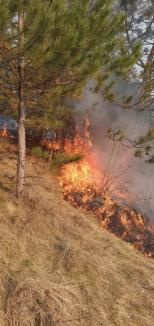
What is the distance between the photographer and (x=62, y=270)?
593 cm

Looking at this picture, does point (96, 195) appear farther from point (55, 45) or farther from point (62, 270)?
point (55, 45)

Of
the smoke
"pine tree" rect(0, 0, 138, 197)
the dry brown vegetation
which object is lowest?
the dry brown vegetation

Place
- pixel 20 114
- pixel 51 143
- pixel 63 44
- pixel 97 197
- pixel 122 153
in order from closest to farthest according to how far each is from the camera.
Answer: pixel 63 44 → pixel 20 114 → pixel 97 197 → pixel 51 143 → pixel 122 153

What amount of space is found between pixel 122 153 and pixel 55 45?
693cm

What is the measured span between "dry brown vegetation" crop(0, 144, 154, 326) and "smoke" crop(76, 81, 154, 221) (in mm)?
3045

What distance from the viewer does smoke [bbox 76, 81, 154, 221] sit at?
11.0 metres

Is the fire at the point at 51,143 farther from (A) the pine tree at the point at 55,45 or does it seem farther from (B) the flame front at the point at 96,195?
(A) the pine tree at the point at 55,45

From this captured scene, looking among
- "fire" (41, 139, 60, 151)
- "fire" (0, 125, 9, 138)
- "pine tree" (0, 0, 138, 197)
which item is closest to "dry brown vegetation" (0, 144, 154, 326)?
"pine tree" (0, 0, 138, 197)

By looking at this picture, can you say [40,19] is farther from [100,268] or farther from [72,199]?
[72,199]

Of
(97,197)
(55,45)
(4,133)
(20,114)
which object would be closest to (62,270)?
(20,114)

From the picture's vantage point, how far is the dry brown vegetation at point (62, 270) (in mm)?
4961

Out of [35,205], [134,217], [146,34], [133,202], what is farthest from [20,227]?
[146,34]

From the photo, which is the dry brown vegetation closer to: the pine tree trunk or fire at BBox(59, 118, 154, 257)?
the pine tree trunk

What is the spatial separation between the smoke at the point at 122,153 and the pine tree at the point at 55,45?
13.5ft
